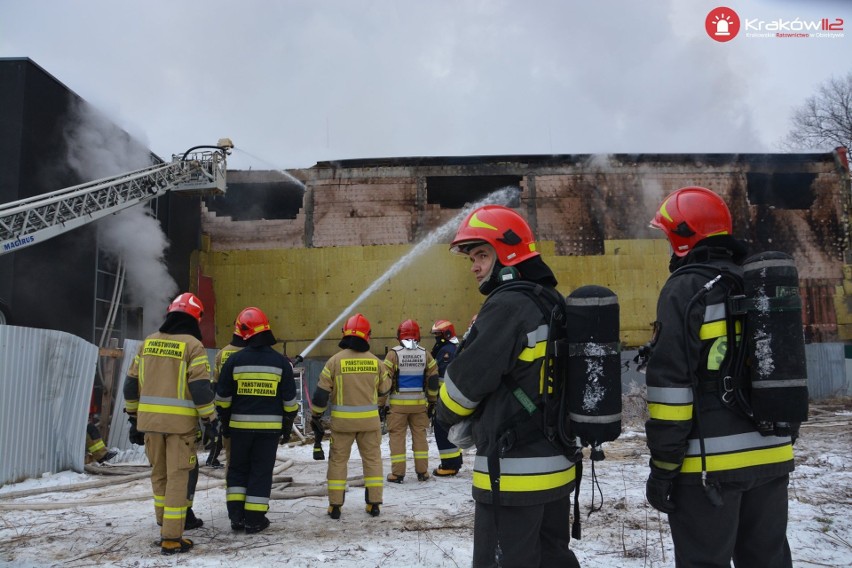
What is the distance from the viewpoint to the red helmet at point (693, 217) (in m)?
2.80

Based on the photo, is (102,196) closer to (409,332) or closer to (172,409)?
(409,332)

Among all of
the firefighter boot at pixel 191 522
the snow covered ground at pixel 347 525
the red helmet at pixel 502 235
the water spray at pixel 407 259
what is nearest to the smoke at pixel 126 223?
the water spray at pixel 407 259

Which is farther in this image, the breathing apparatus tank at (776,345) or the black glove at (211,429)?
the black glove at (211,429)

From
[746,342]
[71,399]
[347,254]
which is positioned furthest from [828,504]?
[347,254]

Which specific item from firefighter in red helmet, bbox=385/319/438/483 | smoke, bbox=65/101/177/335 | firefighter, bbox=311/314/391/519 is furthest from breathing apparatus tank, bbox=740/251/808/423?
smoke, bbox=65/101/177/335

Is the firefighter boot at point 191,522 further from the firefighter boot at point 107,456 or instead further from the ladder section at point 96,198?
the ladder section at point 96,198

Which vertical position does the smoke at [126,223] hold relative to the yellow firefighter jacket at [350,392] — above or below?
above

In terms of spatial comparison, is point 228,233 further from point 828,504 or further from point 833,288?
point 833,288

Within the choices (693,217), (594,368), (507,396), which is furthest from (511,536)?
(693,217)

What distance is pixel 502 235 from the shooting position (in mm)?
2768

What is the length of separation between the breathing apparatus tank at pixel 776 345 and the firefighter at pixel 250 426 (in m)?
3.84

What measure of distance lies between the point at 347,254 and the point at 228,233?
10.3 feet

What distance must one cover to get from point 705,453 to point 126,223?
1204 centimetres

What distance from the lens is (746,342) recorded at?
2.48 m
